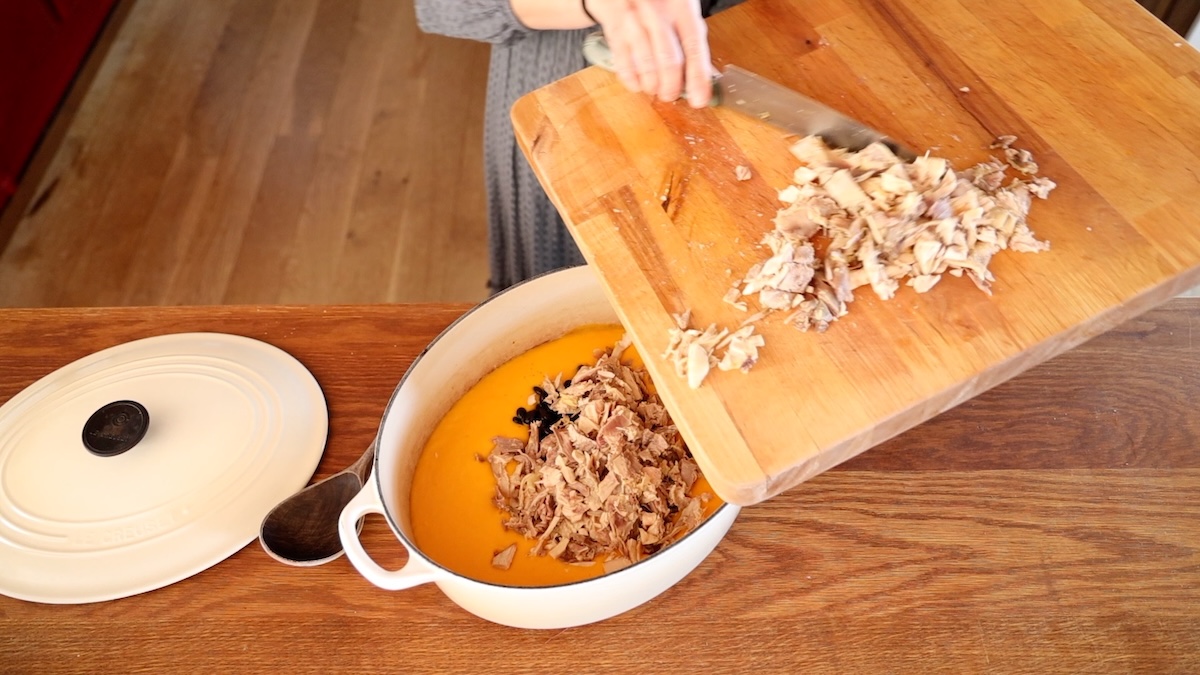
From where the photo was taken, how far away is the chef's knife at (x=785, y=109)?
0.98 meters

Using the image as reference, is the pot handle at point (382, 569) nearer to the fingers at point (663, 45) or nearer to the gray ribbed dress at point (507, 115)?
the fingers at point (663, 45)

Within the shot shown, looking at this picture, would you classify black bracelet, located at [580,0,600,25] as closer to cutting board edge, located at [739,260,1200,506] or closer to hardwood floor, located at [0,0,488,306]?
cutting board edge, located at [739,260,1200,506]

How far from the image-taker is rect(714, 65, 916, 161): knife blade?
98 centimetres

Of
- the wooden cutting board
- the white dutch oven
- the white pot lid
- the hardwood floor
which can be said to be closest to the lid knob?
the white pot lid

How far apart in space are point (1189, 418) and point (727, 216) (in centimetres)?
62

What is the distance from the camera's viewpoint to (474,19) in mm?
1179

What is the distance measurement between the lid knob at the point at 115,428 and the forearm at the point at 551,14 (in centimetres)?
68

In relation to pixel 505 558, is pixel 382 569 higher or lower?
higher

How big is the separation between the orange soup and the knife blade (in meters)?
0.33

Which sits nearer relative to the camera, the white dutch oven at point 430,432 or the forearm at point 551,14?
the white dutch oven at point 430,432

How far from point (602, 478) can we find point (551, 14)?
0.60m

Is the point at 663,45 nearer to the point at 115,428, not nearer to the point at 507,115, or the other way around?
the point at 507,115

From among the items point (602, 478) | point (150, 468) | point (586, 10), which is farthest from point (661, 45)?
point (150, 468)

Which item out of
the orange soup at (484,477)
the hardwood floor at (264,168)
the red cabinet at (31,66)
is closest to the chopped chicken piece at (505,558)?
the orange soup at (484,477)
